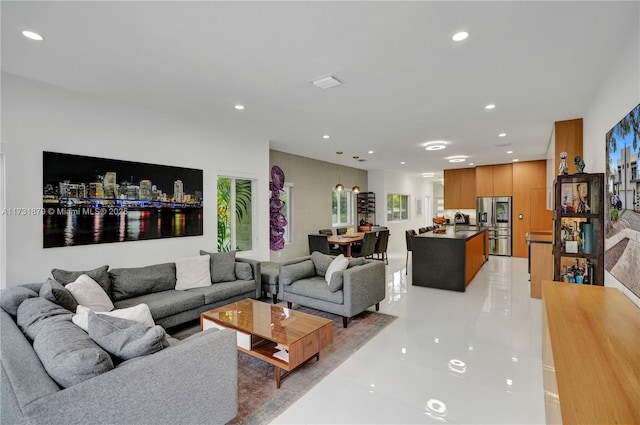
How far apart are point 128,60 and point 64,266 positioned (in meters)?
2.43

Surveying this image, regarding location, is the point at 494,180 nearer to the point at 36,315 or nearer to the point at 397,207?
the point at 397,207

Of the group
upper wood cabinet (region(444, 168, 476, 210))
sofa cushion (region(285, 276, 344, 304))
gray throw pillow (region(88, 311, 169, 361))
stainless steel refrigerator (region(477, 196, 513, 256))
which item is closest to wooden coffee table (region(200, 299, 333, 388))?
sofa cushion (region(285, 276, 344, 304))

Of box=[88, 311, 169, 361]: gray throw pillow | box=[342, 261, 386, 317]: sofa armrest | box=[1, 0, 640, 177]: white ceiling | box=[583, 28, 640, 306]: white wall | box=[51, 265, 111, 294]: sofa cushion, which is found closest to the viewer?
box=[88, 311, 169, 361]: gray throw pillow

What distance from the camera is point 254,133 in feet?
17.8

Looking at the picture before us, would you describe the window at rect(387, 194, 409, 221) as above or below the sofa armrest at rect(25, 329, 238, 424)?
above

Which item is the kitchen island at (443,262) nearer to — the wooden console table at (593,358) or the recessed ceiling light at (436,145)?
the recessed ceiling light at (436,145)

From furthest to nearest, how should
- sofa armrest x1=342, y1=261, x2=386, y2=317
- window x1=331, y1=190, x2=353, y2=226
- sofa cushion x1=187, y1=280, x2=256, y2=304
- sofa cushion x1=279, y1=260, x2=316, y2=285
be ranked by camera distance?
window x1=331, y1=190, x2=353, y2=226 → sofa cushion x1=279, y1=260, x2=316, y2=285 → sofa cushion x1=187, y1=280, x2=256, y2=304 → sofa armrest x1=342, y1=261, x2=386, y2=317

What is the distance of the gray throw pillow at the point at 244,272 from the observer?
436 cm

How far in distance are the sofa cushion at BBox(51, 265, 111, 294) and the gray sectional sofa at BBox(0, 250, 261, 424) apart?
526 millimetres

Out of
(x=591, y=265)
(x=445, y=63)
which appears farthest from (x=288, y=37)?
(x=591, y=265)

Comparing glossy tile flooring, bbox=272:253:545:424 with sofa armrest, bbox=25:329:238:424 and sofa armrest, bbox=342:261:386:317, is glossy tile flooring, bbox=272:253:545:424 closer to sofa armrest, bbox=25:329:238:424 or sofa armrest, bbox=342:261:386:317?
sofa armrest, bbox=342:261:386:317

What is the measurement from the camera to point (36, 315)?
208 cm

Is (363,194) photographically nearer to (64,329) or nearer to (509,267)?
(509,267)

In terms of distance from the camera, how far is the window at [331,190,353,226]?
9.19m
